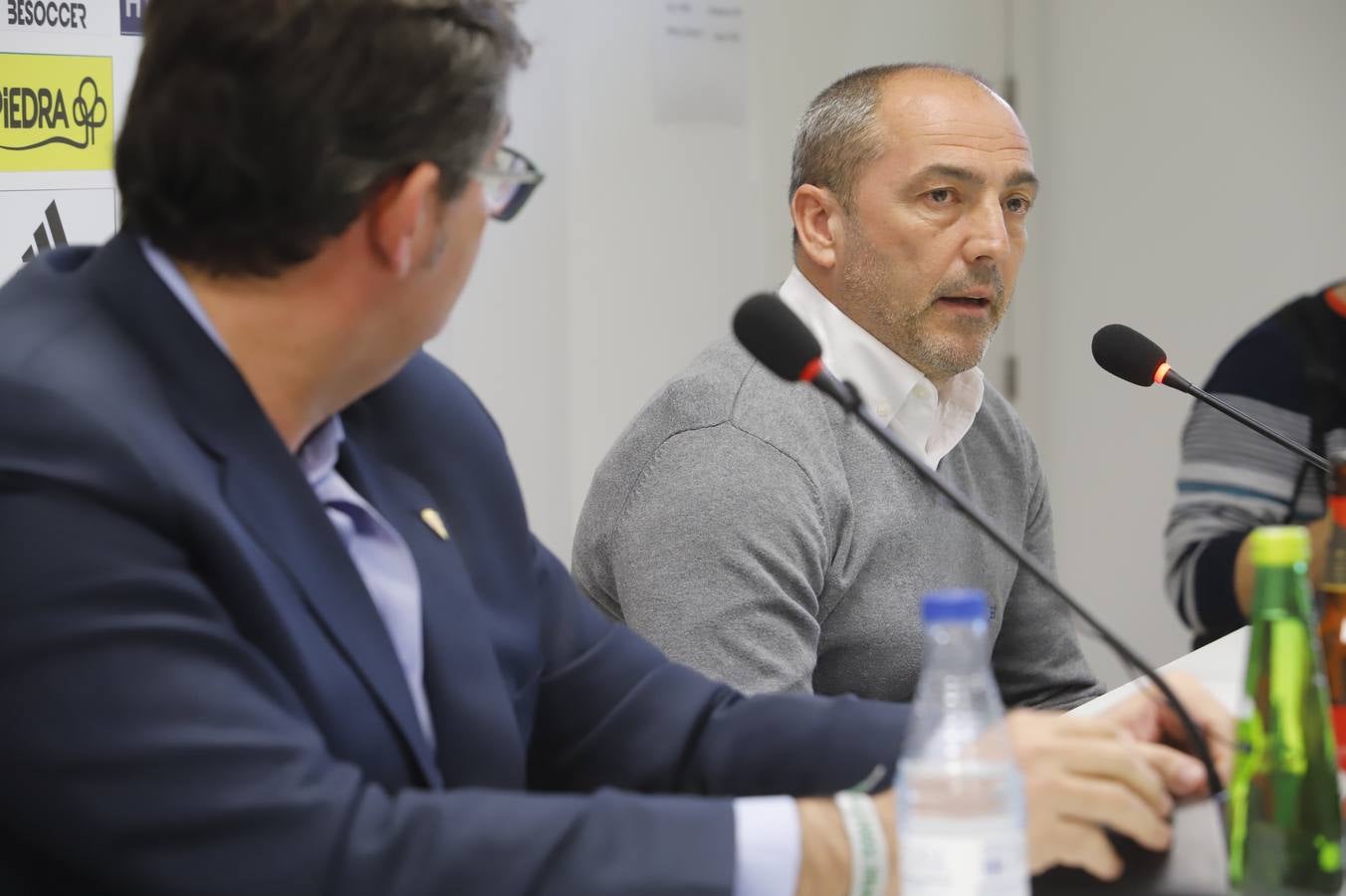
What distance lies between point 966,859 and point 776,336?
19.5 inches

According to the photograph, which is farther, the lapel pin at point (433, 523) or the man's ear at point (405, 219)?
the lapel pin at point (433, 523)

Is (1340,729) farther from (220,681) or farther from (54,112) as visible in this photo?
(54,112)

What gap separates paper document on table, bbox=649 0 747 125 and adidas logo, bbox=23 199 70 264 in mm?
1236

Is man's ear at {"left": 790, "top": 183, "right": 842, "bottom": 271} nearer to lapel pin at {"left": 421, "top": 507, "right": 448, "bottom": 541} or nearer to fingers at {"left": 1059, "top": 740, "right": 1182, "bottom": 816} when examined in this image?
lapel pin at {"left": 421, "top": 507, "right": 448, "bottom": 541}

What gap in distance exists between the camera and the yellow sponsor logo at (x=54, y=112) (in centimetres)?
215

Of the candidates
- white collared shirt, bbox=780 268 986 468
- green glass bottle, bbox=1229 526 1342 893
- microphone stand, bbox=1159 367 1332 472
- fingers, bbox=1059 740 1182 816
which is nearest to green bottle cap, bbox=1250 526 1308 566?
green glass bottle, bbox=1229 526 1342 893

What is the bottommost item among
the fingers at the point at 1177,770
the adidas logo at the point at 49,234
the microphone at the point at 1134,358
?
the fingers at the point at 1177,770

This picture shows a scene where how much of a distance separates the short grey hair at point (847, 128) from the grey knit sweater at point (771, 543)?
315 millimetres

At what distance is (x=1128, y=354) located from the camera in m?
1.71

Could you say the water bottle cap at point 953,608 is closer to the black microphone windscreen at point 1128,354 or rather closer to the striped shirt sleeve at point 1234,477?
the black microphone windscreen at point 1128,354

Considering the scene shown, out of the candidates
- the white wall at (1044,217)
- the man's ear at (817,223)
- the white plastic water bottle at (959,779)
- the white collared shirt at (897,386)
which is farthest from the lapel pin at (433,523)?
the white wall at (1044,217)

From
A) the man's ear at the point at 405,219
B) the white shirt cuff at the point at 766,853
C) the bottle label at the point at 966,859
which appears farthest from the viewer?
the man's ear at the point at 405,219

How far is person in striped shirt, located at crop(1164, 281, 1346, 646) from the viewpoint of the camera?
7.83 feet

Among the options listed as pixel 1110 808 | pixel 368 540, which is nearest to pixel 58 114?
pixel 368 540
